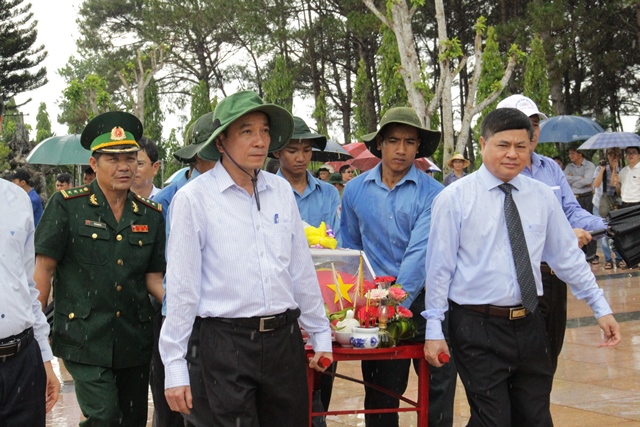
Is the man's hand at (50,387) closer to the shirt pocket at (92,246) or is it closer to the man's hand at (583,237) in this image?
the shirt pocket at (92,246)

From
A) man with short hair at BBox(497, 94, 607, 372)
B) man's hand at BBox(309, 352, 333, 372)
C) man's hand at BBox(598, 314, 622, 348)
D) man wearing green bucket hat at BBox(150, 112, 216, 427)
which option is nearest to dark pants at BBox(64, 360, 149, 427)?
man wearing green bucket hat at BBox(150, 112, 216, 427)

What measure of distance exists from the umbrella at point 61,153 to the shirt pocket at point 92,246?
8.92m

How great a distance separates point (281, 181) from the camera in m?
3.80

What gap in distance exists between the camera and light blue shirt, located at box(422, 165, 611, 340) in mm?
4007

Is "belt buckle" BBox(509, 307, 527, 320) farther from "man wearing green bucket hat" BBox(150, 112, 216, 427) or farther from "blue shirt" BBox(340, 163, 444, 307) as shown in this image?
"man wearing green bucket hat" BBox(150, 112, 216, 427)

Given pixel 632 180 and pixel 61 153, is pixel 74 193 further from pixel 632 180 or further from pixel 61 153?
pixel 632 180

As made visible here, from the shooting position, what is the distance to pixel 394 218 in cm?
498

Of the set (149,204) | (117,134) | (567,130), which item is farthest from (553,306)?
(567,130)

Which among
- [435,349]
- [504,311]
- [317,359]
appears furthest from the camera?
[435,349]

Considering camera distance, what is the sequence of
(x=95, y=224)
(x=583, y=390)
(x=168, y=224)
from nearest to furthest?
1. (x=95, y=224)
2. (x=168, y=224)
3. (x=583, y=390)

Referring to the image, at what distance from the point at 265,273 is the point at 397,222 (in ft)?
5.34

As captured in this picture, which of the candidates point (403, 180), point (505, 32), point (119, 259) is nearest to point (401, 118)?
point (403, 180)

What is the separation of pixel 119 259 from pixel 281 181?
112 centimetres

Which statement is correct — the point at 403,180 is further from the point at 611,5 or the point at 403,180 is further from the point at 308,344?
the point at 611,5
